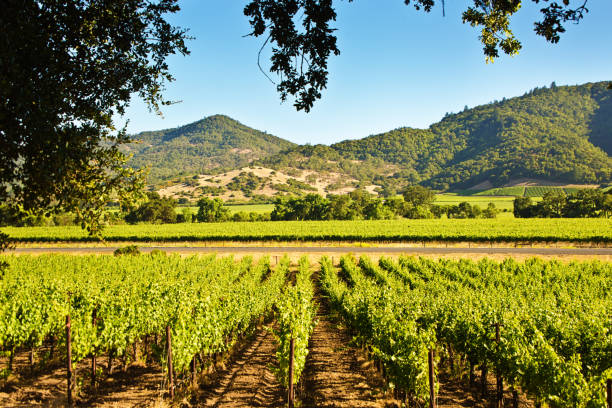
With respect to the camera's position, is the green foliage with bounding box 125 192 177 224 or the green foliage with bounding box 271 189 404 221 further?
the green foliage with bounding box 271 189 404 221

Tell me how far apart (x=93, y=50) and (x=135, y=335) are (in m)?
8.16

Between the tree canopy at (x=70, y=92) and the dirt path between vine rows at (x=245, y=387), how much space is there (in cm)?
555

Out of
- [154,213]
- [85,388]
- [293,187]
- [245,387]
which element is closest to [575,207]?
[245,387]

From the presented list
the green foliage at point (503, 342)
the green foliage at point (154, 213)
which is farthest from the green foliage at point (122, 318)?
the green foliage at point (154, 213)

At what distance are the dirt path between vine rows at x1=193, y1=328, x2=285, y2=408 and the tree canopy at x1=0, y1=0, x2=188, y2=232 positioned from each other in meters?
5.55

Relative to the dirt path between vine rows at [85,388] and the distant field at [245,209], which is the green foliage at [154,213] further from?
the dirt path between vine rows at [85,388]

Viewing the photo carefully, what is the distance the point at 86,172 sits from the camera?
7.05 meters

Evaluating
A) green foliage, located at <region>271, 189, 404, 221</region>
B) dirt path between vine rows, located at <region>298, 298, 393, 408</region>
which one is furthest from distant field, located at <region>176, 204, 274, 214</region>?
dirt path between vine rows, located at <region>298, 298, 393, 408</region>

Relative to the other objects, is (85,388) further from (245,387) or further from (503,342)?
(503,342)

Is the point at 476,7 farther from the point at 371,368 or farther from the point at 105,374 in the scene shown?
the point at 105,374

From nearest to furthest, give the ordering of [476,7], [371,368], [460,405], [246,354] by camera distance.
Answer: [476,7] < [460,405] < [371,368] < [246,354]

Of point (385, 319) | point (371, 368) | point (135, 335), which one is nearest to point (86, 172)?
point (135, 335)

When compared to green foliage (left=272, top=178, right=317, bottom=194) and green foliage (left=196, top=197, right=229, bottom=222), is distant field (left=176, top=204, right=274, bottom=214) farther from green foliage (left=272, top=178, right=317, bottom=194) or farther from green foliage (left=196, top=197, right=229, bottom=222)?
green foliage (left=272, top=178, right=317, bottom=194)

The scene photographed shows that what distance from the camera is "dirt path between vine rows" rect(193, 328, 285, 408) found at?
9.03 m
